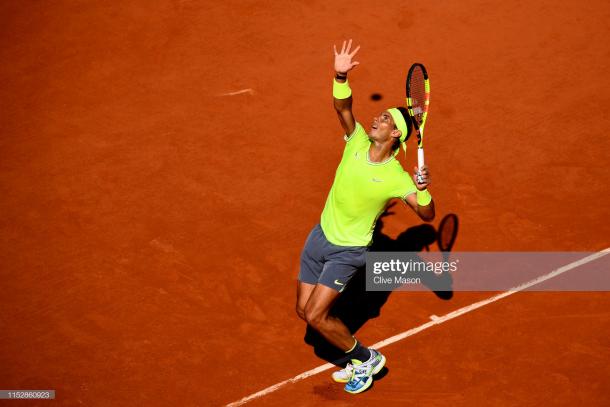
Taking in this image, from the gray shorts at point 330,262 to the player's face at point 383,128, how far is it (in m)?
1.15

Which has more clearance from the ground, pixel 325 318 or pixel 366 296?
pixel 325 318

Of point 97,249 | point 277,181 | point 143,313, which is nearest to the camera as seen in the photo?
point 143,313

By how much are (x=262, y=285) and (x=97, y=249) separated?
2.14 metres

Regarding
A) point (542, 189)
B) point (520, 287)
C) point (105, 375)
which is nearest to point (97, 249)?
point (105, 375)

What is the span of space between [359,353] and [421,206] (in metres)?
1.71

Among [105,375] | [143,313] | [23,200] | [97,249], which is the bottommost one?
[105,375]

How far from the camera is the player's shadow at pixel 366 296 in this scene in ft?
26.4

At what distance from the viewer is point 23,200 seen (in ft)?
31.0

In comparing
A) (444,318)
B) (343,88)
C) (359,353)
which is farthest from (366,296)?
(343,88)

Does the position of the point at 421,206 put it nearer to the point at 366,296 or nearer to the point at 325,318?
the point at 325,318

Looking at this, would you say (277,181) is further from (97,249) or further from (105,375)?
(105,375)

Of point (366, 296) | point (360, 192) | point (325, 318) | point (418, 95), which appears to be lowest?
point (366, 296)

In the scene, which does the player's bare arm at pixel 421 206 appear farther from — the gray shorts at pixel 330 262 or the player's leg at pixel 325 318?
the player's leg at pixel 325 318

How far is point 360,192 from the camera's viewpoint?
23.4ft
